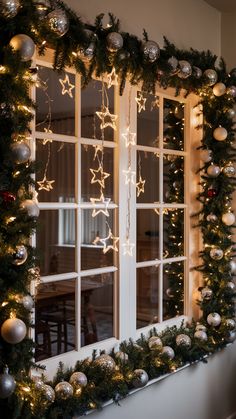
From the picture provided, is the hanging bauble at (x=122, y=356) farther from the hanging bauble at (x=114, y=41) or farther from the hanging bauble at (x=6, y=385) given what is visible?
the hanging bauble at (x=114, y=41)

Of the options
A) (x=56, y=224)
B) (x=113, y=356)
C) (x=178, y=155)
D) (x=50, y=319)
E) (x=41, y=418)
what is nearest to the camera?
(x=41, y=418)

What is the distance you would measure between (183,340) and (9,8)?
2.13 m

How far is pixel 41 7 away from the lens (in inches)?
79.6

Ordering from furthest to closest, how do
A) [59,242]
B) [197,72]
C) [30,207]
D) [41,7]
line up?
1. [59,242]
2. [197,72]
3. [41,7]
4. [30,207]

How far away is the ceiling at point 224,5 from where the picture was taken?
3404mm

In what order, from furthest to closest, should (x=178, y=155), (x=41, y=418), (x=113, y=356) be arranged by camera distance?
(x=178, y=155) < (x=113, y=356) < (x=41, y=418)

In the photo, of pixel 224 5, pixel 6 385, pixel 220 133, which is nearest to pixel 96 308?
pixel 6 385

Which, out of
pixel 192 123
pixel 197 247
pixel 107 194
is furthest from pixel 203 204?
pixel 107 194

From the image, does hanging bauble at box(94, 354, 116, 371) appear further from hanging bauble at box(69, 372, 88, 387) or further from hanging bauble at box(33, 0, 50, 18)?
hanging bauble at box(33, 0, 50, 18)

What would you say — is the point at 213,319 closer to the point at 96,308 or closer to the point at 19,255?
the point at 96,308

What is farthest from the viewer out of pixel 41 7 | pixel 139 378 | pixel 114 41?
pixel 139 378

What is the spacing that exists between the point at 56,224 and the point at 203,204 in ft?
3.73

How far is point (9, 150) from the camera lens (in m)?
1.84

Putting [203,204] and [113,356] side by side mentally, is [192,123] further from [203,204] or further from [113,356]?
[113,356]
